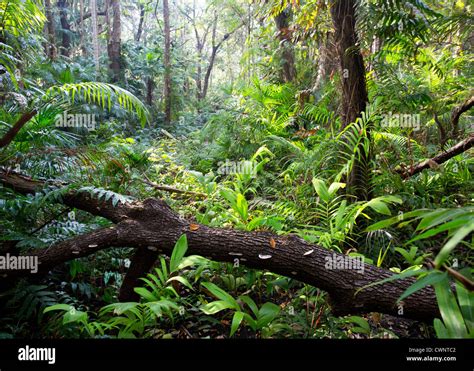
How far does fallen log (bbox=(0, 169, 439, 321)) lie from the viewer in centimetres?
221

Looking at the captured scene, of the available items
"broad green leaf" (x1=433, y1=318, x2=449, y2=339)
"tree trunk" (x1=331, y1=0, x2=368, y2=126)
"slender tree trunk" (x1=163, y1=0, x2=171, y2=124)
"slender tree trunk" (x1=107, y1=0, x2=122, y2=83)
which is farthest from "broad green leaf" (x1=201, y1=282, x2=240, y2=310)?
"slender tree trunk" (x1=107, y1=0, x2=122, y2=83)

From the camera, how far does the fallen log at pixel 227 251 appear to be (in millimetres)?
2211

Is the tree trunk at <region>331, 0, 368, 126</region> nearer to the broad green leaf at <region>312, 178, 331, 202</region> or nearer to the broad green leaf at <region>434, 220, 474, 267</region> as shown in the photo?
the broad green leaf at <region>312, 178, 331, 202</region>

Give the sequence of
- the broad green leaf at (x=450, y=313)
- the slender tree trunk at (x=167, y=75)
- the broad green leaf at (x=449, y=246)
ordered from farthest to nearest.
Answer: the slender tree trunk at (x=167, y=75) < the broad green leaf at (x=450, y=313) < the broad green leaf at (x=449, y=246)

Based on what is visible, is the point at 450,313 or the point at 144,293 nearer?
the point at 450,313

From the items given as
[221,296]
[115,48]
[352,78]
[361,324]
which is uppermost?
[115,48]

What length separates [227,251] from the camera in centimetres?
259

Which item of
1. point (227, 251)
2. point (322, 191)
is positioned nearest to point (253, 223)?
point (227, 251)

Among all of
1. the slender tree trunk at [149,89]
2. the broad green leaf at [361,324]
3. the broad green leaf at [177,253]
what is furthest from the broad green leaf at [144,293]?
the slender tree trunk at [149,89]

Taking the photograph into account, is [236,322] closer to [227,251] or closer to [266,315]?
[266,315]

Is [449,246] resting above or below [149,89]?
below

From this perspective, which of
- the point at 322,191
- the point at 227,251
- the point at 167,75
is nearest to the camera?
the point at 227,251

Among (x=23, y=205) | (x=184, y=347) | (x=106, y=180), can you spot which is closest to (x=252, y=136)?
(x=106, y=180)

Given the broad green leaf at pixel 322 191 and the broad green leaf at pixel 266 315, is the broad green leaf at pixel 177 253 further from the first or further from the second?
the broad green leaf at pixel 322 191
